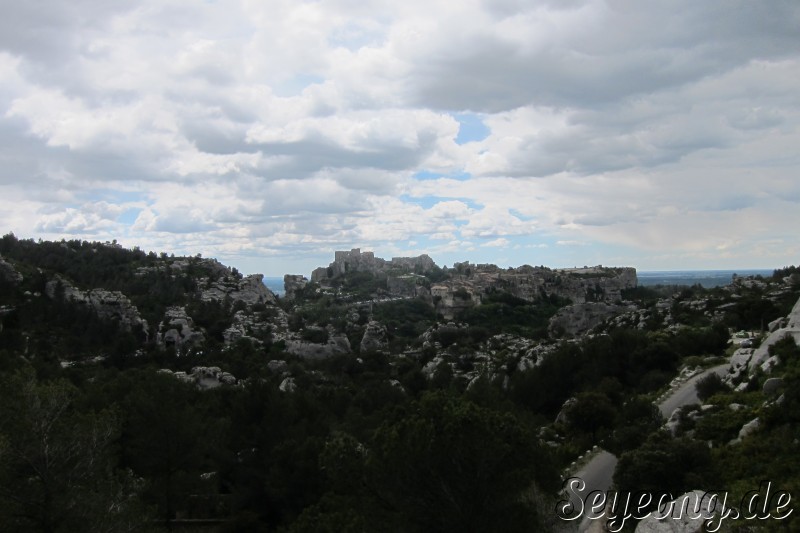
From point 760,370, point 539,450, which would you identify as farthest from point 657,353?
point 539,450

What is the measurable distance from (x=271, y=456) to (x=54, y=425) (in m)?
8.12

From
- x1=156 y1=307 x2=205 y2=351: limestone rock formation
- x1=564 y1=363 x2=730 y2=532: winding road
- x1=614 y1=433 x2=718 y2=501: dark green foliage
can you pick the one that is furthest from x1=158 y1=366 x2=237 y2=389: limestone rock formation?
x1=614 y1=433 x2=718 y2=501: dark green foliage

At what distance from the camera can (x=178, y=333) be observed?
48844 mm

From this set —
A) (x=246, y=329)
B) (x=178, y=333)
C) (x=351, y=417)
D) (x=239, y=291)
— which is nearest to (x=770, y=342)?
(x=351, y=417)

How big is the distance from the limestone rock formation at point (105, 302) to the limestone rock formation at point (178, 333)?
5.32 feet

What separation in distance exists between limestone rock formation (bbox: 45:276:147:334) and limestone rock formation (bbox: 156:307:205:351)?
1.62 meters

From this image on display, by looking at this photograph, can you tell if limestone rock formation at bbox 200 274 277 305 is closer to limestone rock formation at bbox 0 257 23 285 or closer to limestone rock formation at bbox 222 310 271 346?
limestone rock formation at bbox 222 310 271 346

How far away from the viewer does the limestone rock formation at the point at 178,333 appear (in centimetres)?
4800

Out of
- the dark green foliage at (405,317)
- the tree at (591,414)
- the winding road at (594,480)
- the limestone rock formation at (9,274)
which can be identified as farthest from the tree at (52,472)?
the dark green foliage at (405,317)

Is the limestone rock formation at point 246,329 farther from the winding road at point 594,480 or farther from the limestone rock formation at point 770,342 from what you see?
the limestone rock formation at point 770,342

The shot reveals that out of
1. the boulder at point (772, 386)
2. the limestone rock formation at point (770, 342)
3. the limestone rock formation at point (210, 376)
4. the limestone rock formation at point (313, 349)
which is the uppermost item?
the limestone rock formation at point (770, 342)

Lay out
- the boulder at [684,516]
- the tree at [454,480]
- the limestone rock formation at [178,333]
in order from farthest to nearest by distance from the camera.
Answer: the limestone rock formation at [178,333] → the tree at [454,480] → the boulder at [684,516]

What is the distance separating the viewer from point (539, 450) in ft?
33.3

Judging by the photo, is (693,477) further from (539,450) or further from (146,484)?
(146,484)
